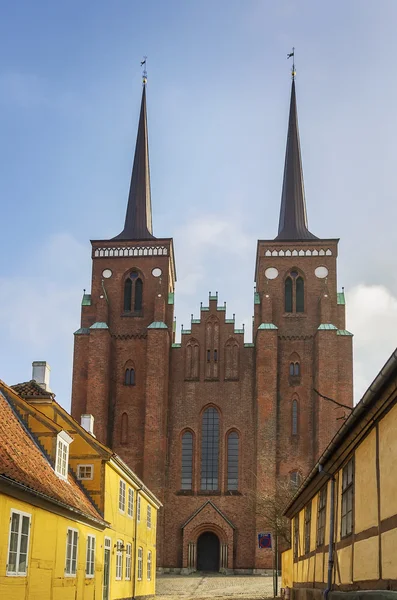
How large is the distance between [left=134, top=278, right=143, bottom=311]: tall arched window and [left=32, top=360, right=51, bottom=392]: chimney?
116ft

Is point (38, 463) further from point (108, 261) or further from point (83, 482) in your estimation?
point (108, 261)

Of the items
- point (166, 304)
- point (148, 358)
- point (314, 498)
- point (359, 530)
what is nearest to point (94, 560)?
point (314, 498)

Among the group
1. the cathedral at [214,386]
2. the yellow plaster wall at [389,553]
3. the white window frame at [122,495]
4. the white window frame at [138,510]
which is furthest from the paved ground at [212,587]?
the yellow plaster wall at [389,553]

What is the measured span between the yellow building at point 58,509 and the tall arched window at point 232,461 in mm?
26113

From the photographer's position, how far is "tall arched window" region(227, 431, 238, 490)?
184ft

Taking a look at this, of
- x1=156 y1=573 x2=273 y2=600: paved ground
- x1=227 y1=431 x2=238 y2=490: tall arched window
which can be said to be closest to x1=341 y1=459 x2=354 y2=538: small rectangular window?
x1=156 y1=573 x2=273 y2=600: paved ground

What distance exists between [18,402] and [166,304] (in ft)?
131

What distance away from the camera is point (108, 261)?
62.3 m

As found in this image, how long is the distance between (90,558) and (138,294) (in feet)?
132

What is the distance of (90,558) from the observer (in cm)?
2164

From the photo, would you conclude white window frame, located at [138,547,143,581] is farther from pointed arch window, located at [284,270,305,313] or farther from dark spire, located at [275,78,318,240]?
dark spire, located at [275,78,318,240]

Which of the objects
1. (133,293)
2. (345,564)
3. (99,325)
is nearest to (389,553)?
(345,564)

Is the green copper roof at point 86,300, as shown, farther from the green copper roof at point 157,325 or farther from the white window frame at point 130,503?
the white window frame at point 130,503

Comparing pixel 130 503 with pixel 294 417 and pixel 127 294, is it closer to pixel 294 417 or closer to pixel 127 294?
pixel 294 417
